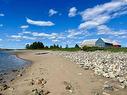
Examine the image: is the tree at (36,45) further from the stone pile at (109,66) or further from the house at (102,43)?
the stone pile at (109,66)

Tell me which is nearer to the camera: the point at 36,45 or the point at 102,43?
the point at 102,43

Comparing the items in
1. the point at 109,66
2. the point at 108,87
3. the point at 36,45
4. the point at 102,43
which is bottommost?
the point at 108,87

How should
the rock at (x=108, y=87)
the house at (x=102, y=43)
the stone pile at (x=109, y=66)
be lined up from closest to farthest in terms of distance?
1. the rock at (x=108, y=87)
2. the stone pile at (x=109, y=66)
3. the house at (x=102, y=43)

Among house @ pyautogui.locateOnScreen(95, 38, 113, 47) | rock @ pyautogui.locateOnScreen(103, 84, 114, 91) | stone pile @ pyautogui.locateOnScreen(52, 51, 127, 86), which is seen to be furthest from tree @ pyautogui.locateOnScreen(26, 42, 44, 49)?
rock @ pyautogui.locateOnScreen(103, 84, 114, 91)

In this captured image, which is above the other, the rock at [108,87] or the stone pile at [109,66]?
the stone pile at [109,66]

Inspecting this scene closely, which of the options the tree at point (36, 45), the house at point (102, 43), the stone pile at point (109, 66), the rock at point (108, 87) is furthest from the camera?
the tree at point (36, 45)

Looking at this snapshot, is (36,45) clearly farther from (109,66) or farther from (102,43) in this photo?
(109,66)

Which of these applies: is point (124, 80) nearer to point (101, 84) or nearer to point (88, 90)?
point (101, 84)

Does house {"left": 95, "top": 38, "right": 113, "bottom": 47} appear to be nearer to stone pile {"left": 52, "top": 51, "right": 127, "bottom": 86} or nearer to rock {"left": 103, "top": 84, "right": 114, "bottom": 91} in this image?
stone pile {"left": 52, "top": 51, "right": 127, "bottom": 86}

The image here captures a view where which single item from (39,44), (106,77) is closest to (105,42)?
(39,44)

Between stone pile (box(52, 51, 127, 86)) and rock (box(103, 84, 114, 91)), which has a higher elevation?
stone pile (box(52, 51, 127, 86))

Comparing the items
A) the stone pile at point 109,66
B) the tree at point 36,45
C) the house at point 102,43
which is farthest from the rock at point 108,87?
the tree at point 36,45

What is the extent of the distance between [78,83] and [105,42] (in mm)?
95468

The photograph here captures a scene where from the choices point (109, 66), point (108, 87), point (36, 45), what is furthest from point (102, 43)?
point (108, 87)
